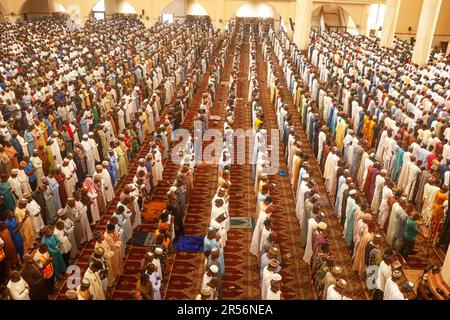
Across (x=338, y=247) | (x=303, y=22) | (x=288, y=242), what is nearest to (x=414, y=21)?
(x=303, y=22)

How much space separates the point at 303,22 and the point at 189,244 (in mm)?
19495

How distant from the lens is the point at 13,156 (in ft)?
27.1

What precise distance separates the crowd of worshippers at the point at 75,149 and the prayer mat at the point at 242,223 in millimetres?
1120

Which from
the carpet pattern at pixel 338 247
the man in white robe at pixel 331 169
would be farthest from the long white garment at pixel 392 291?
the man in white robe at pixel 331 169

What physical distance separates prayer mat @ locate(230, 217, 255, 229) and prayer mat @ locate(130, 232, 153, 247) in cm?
144

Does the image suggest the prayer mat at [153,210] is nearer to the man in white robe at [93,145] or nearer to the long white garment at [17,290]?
the man in white robe at [93,145]

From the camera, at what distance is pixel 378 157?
32.6 feet

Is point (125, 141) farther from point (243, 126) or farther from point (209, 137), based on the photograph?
point (243, 126)

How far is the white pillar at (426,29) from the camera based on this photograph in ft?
57.2

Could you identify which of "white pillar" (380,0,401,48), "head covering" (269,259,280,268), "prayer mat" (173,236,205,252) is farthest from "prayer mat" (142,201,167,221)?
"white pillar" (380,0,401,48)

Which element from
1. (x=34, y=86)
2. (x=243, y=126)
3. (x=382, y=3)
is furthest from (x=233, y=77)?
(x=382, y=3)

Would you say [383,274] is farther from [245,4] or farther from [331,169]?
[245,4]

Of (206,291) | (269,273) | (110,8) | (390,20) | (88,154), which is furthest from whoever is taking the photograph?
(110,8)

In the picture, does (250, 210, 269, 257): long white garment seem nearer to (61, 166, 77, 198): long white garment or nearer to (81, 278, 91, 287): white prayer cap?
(81, 278, 91, 287): white prayer cap
